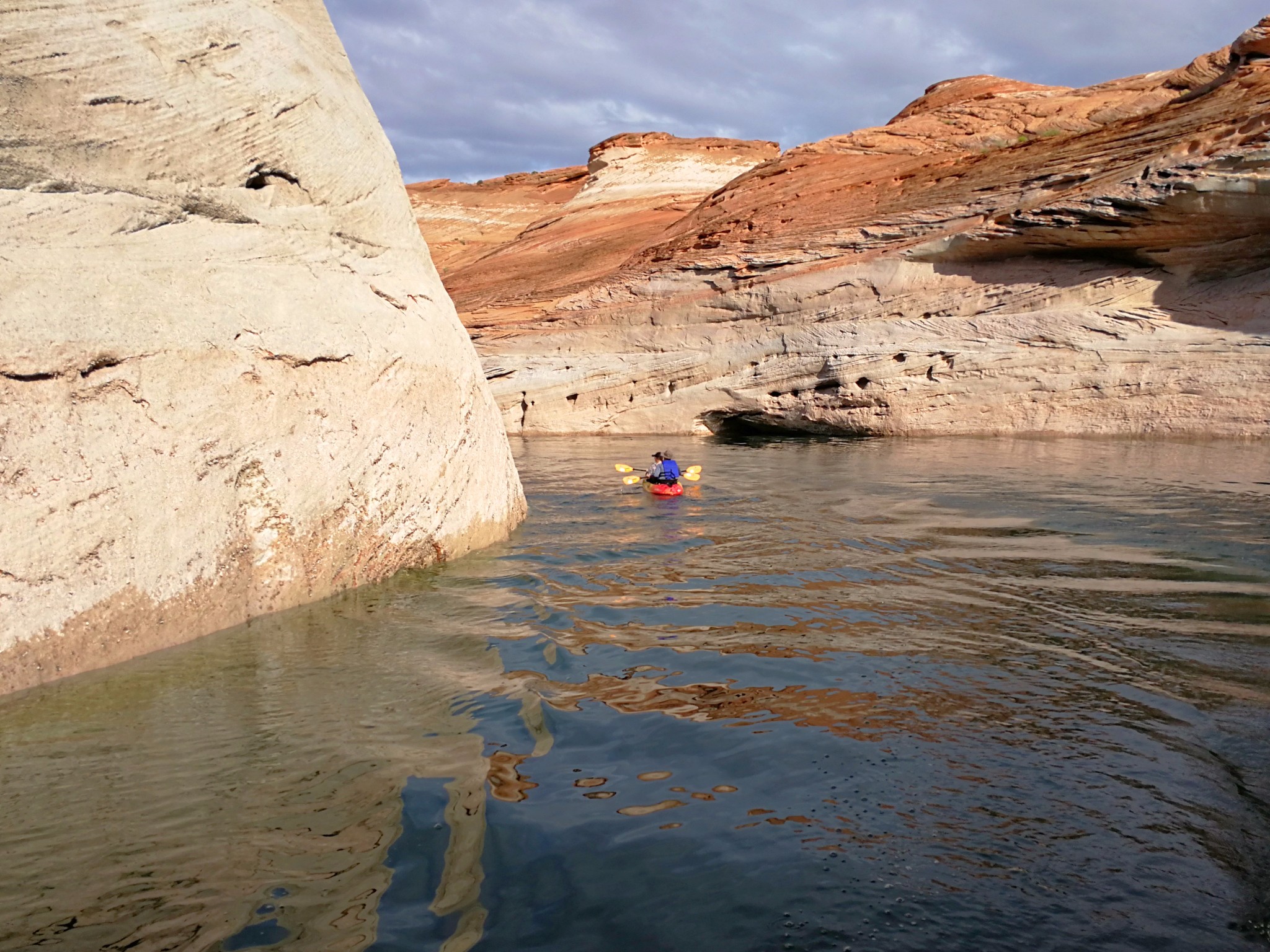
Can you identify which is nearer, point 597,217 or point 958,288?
point 958,288

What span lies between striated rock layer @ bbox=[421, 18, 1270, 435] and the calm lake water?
11.0 m

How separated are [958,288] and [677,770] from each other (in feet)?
55.6

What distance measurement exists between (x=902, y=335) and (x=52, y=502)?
16.2 meters

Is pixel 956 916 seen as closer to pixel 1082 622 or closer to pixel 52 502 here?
pixel 1082 622

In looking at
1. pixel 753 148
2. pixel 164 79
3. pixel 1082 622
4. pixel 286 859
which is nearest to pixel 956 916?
pixel 286 859

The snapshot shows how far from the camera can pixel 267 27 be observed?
6016 mm

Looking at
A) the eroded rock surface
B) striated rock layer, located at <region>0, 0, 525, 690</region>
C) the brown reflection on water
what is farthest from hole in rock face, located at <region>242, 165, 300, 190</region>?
the eroded rock surface

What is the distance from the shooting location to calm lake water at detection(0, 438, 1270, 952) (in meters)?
2.36

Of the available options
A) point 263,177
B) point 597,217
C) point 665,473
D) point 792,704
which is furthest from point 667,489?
point 597,217

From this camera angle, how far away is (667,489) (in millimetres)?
10133

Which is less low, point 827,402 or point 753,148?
point 753,148

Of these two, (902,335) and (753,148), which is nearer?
(902,335)

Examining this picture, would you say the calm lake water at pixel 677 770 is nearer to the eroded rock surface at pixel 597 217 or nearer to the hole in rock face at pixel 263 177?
the hole in rock face at pixel 263 177

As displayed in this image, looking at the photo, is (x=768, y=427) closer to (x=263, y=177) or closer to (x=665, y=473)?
(x=665, y=473)
